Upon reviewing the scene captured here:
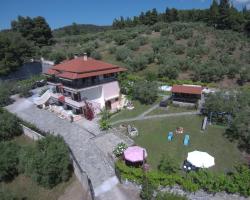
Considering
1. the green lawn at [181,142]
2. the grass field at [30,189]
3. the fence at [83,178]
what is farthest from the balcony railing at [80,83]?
the grass field at [30,189]

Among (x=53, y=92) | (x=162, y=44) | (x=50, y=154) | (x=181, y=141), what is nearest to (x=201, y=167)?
(x=181, y=141)

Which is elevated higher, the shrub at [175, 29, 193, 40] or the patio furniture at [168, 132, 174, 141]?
the shrub at [175, 29, 193, 40]

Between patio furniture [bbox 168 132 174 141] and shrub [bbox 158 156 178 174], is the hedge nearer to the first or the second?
shrub [bbox 158 156 178 174]

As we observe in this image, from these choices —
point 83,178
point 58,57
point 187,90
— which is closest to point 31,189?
point 83,178

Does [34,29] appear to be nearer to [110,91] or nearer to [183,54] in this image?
[183,54]

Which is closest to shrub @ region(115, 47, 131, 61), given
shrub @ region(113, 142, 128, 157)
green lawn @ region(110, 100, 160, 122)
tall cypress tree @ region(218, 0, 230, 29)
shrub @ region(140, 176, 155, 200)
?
green lawn @ region(110, 100, 160, 122)
